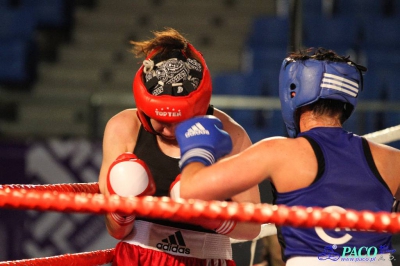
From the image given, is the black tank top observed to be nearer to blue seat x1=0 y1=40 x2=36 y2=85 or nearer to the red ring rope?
the red ring rope

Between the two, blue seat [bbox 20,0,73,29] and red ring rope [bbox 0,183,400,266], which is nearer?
red ring rope [bbox 0,183,400,266]

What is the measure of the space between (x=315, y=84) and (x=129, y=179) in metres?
0.57

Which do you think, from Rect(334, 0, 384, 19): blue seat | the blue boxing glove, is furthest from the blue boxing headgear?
Rect(334, 0, 384, 19): blue seat

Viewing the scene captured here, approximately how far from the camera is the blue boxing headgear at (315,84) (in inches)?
71.0

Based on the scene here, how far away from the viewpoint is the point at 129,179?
186 centimetres

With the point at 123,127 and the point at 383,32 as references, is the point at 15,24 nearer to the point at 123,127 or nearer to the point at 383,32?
the point at 383,32

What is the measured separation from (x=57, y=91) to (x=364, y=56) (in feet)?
9.97

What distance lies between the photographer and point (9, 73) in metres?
6.51

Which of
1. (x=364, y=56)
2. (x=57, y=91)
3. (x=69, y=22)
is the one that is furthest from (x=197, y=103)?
(x=69, y=22)

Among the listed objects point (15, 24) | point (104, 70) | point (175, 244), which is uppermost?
point (175, 244)

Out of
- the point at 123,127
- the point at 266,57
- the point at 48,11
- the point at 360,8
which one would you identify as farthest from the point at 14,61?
the point at 123,127

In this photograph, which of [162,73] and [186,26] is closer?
[162,73]

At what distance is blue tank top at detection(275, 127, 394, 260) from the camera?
5.56 ft

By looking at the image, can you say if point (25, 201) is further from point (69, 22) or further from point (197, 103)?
point (69, 22)
